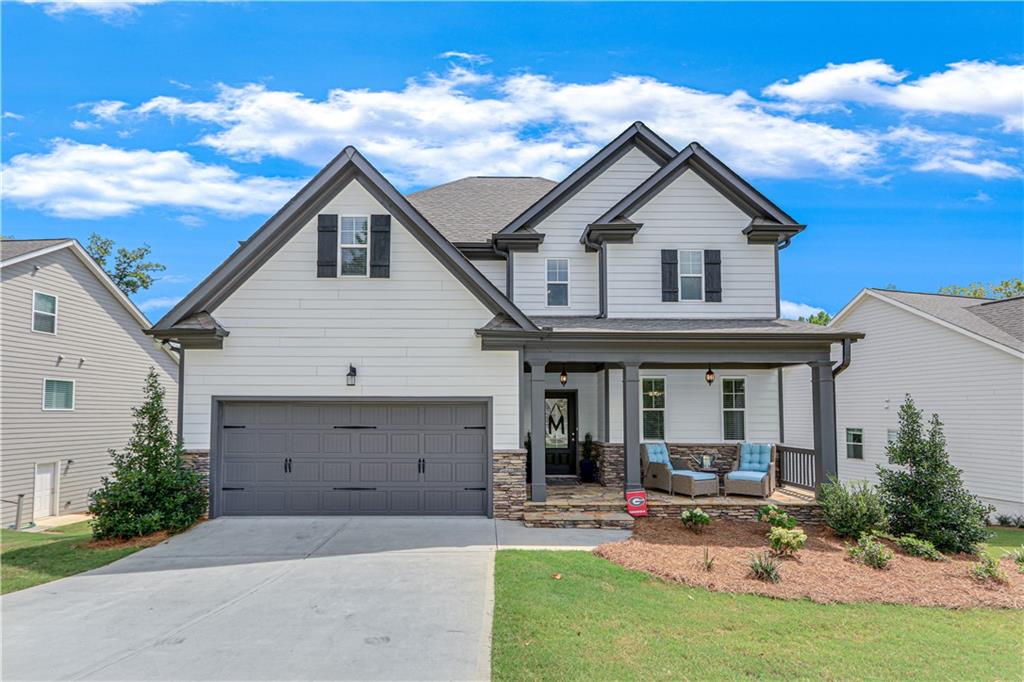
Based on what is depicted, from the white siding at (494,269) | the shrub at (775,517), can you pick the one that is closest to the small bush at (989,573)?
the shrub at (775,517)

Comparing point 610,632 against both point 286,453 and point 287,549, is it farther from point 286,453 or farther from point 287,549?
point 286,453

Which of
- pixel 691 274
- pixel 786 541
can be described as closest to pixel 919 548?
pixel 786 541

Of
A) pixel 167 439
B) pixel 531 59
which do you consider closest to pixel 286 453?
pixel 167 439

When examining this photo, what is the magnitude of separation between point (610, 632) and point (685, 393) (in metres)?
9.13

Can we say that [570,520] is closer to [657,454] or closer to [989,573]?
[657,454]

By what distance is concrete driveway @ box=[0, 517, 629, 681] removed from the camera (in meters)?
5.86

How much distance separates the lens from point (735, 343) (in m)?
12.6

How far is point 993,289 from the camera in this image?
40375mm

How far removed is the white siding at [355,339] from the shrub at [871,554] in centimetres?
590

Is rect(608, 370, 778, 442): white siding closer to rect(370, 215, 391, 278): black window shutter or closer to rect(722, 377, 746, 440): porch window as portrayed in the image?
rect(722, 377, 746, 440): porch window

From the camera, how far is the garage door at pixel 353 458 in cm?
1209

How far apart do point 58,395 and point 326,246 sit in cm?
1259

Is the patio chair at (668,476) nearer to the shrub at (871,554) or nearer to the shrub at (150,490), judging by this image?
the shrub at (871,554)

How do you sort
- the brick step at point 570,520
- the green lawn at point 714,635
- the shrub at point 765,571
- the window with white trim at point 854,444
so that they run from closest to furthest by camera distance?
the green lawn at point 714,635 → the shrub at point 765,571 → the brick step at point 570,520 → the window with white trim at point 854,444
